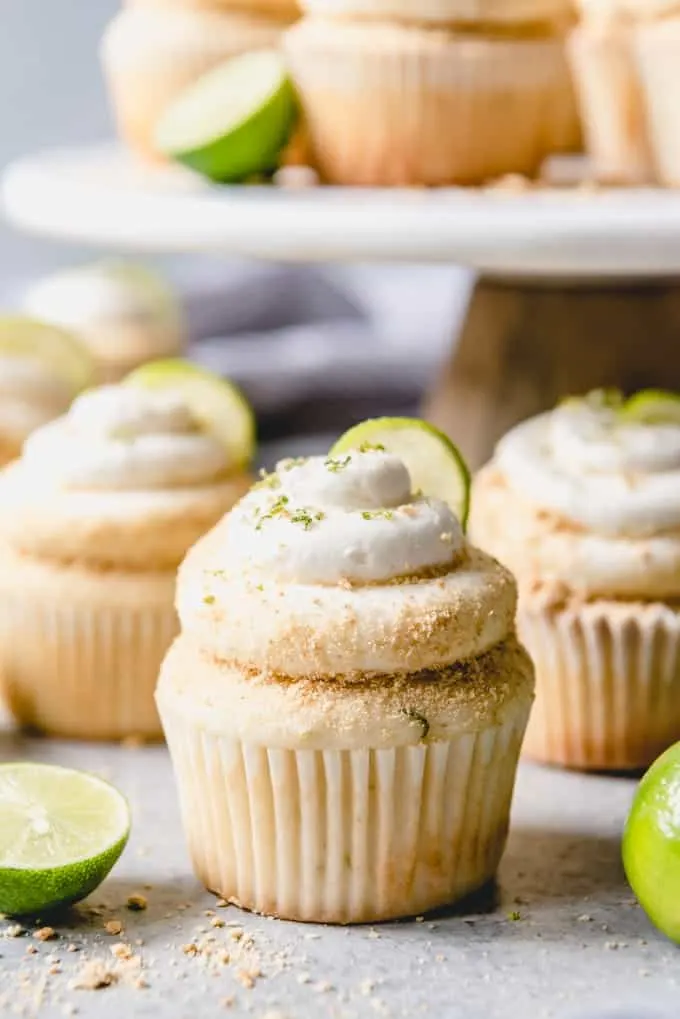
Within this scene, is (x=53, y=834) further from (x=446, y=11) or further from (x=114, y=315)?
(x=114, y=315)

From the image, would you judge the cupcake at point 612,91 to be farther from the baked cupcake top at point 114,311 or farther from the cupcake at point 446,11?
the baked cupcake top at point 114,311

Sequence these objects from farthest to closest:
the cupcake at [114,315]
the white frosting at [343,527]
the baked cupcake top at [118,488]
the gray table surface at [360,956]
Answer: the cupcake at [114,315]
the baked cupcake top at [118,488]
the white frosting at [343,527]
the gray table surface at [360,956]

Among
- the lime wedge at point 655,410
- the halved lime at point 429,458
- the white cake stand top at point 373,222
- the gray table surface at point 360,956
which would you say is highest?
the white cake stand top at point 373,222

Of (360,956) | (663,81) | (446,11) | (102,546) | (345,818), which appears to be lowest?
(360,956)

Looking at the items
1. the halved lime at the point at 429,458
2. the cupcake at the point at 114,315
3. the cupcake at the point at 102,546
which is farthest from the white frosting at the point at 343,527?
the cupcake at the point at 114,315

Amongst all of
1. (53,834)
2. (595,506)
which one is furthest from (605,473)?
(53,834)

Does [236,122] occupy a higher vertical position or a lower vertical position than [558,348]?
higher

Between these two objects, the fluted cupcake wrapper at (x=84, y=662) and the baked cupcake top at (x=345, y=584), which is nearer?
the baked cupcake top at (x=345, y=584)
